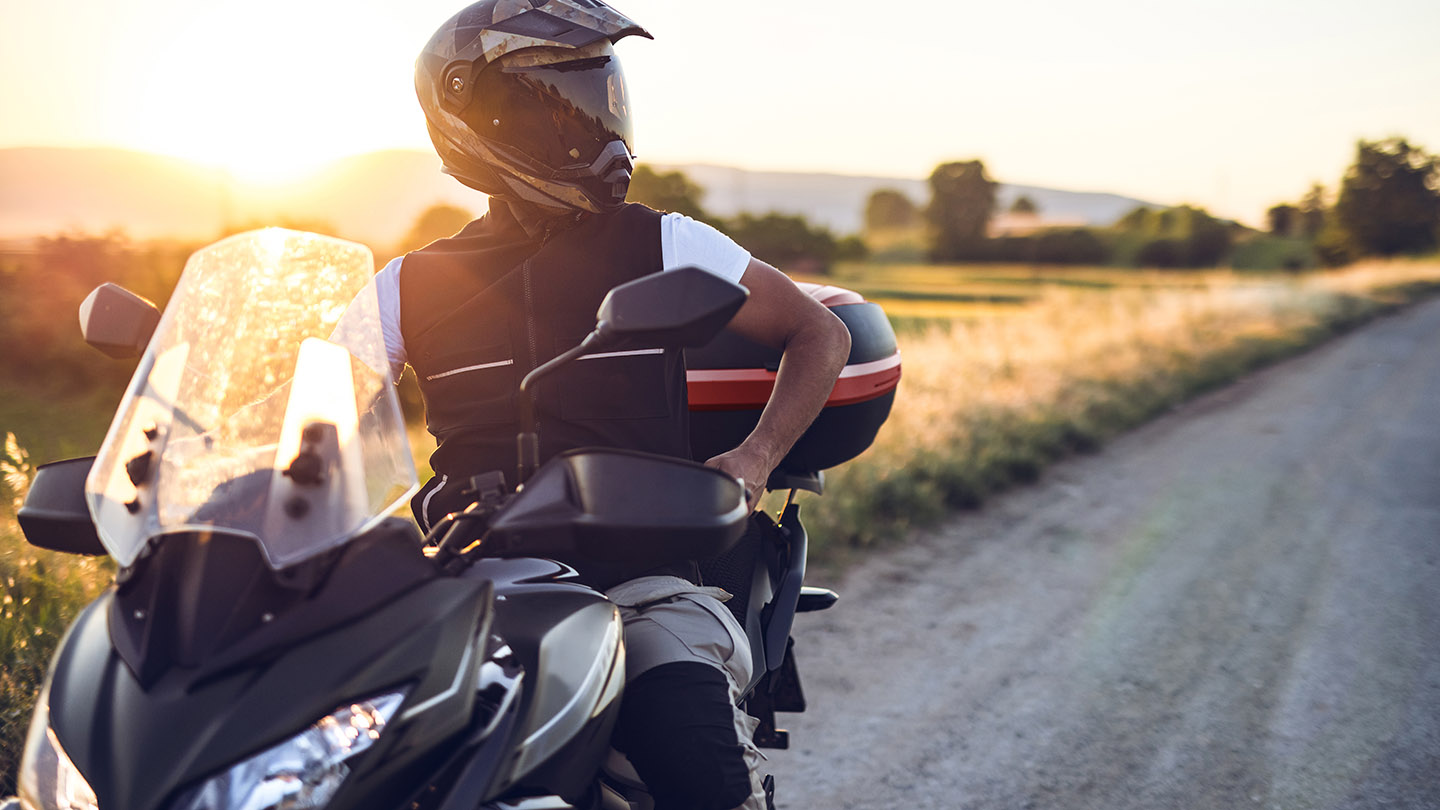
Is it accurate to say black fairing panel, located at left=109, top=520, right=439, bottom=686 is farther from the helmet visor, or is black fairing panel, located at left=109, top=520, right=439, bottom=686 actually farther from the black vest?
the helmet visor

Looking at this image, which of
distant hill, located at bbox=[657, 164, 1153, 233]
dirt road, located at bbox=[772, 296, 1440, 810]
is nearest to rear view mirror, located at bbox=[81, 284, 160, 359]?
dirt road, located at bbox=[772, 296, 1440, 810]

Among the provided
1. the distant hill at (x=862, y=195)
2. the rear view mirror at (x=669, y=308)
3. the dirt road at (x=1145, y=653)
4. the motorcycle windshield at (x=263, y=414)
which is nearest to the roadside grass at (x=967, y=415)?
the dirt road at (x=1145, y=653)

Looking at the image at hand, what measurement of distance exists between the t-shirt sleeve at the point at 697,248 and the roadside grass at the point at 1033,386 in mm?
3476

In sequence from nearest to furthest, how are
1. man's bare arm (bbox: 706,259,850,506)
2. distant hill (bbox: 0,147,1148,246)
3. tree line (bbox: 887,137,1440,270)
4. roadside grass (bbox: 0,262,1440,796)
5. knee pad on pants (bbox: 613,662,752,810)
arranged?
knee pad on pants (bbox: 613,662,752,810) → man's bare arm (bbox: 706,259,850,506) → roadside grass (bbox: 0,262,1440,796) → distant hill (bbox: 0,147,1148,246) → tree line (bbox: 887,137,1440,270)

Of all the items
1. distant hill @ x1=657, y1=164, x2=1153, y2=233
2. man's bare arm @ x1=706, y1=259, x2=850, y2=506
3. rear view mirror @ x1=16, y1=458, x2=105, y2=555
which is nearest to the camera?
rear view mirror @ x1=16, y1=458, x2=105, y2=555

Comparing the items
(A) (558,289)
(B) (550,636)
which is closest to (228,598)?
(B) (550,636)

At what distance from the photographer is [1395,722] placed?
3.48 metres

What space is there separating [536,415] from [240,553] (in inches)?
30.8

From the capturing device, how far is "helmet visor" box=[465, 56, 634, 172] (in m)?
1.90

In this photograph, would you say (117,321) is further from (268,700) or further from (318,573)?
(268,700)

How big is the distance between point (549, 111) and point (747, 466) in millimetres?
795

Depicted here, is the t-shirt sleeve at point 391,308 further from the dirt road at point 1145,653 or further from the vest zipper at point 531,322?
the dirt road at point 1145,653

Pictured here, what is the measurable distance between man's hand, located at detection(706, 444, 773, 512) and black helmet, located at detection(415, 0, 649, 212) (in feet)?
1.84

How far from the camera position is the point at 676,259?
202 centimetres
